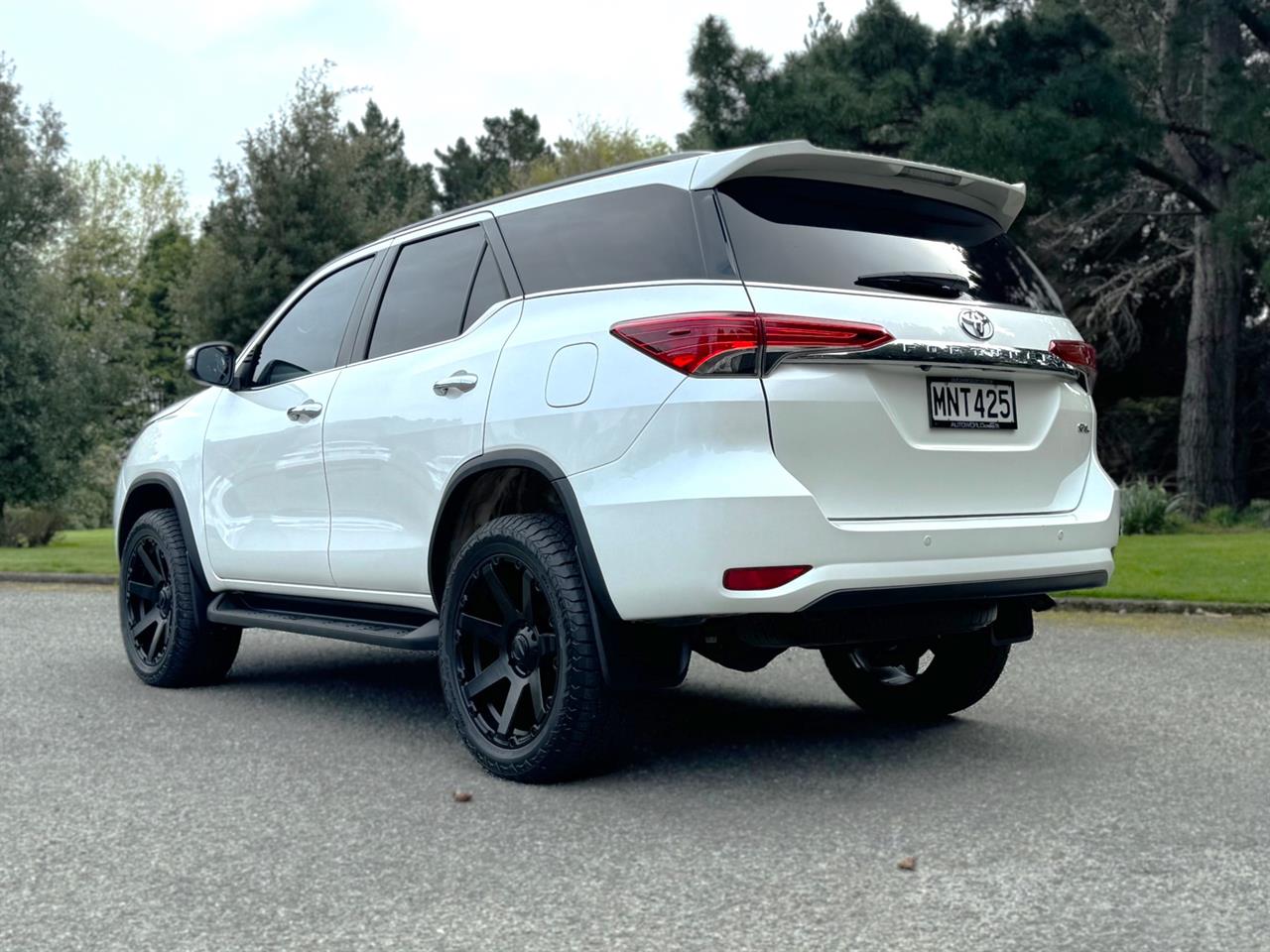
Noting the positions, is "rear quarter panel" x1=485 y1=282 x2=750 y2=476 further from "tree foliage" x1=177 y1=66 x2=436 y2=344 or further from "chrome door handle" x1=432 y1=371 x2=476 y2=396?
"tree foliage" x1=177 y1=66 x2=436 y2=344

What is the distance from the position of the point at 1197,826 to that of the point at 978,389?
1486 millimetres

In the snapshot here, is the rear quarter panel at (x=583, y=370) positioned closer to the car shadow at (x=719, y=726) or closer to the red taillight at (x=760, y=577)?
the red taillight at (x=760, y=577)

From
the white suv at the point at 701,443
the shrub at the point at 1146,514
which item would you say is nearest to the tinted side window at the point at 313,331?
the white suv at the point at 701,443

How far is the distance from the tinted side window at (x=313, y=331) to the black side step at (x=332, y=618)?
1.01 m

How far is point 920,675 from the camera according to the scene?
230 inches

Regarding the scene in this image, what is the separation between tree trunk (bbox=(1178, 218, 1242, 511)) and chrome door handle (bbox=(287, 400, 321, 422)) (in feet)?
53.3

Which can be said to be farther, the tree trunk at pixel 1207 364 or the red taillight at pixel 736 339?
the tree trunk at pixel 1207 364

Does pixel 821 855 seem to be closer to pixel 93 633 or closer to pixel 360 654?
pixel 360 654

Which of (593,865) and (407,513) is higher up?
(407,513)

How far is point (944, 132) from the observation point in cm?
1552

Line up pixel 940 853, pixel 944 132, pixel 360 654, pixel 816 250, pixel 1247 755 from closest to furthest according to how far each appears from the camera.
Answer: pixel 940 853 → pixel 816 250 → pixel 1247 755 → pixel 360 654 → pixel 944 132

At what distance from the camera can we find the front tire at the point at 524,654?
4461mm

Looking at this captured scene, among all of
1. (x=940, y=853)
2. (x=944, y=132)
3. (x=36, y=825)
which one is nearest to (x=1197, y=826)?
(x=940, y=853)

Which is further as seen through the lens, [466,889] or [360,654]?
[360,654]
